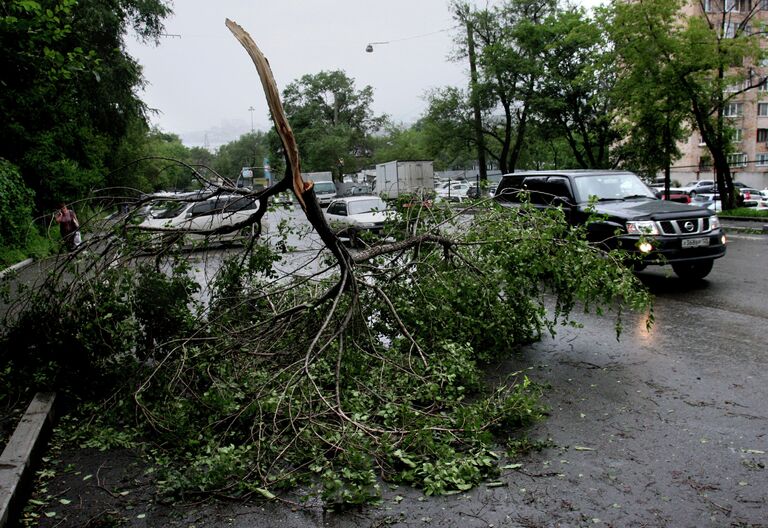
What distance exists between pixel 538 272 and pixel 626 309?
330 cm

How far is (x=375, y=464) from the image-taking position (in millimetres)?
4086

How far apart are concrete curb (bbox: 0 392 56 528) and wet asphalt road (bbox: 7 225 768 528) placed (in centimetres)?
87

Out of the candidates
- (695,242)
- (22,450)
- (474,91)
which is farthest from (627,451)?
(474,91)

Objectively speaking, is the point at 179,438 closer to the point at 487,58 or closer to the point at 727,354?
the point at 727,354

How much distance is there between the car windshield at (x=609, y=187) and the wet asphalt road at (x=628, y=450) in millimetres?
→ 4181

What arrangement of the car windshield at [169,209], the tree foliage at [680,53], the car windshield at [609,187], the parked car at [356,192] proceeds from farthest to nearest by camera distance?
the parked car at [356,192], the tree foliage at [680,53], the car windshield at [609,187], the car windshield at [169,209]

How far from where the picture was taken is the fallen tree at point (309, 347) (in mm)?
4090

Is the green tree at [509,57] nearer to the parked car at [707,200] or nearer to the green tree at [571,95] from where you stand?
the green tree at [571,95]

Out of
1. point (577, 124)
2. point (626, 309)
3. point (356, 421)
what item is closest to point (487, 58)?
point (577, 124)

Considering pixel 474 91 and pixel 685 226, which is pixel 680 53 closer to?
pixel 685 226

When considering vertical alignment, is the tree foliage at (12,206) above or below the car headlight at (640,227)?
above

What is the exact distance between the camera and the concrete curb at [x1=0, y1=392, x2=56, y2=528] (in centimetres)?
370

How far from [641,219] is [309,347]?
6.64 metres

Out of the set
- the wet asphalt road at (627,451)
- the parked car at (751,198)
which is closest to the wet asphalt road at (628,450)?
the wet asphalt road at (627,451)
